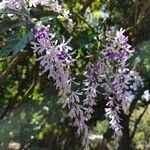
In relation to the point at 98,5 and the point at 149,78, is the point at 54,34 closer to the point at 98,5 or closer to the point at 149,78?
the point at 98,5

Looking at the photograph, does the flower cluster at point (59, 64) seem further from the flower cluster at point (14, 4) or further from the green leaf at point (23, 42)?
the flower cluster at point (14, 4)

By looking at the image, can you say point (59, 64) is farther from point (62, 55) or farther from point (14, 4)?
point (14, 4)

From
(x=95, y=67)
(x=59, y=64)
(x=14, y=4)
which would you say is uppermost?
(x=14, y=4)

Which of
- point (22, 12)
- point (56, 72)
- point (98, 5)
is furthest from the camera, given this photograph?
Answer: point (98, 5)

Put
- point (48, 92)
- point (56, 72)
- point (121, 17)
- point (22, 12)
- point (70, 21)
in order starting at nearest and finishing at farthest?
point (56, 72) < point (22, 12) < point (70, 21) < point (48, 92) < point (121, 17)

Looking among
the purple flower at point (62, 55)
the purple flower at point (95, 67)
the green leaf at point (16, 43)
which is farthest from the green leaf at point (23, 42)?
the purple flower at point (95, 67)

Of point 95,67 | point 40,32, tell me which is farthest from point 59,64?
point 95,67

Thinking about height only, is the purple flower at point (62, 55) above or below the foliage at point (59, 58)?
above

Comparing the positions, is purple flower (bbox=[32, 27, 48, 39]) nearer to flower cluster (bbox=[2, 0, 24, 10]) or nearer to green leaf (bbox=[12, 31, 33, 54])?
green leaf (bbox=[12, 31, 33, 54])

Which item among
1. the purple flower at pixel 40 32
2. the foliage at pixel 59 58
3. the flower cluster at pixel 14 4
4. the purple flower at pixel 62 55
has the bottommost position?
the foliage at pixel 59 58

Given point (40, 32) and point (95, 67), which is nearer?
point (40, 32)

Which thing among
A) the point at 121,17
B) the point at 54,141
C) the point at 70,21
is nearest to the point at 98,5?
the point at 121,17
